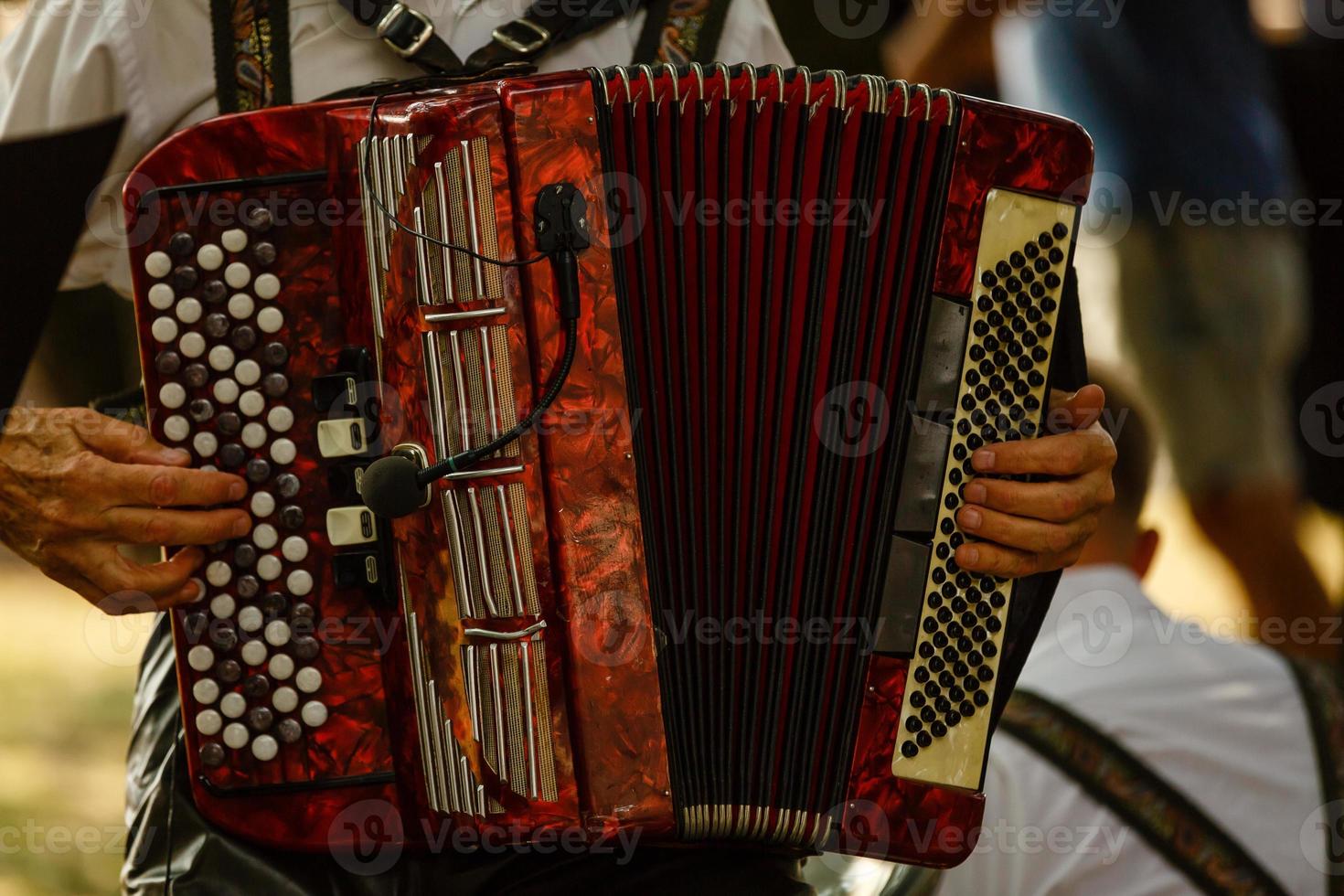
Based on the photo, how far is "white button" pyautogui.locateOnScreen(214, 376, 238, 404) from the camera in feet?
3.64

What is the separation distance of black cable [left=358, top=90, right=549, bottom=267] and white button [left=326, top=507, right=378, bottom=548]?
0.88 feet

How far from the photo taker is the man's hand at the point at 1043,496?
1.18 meters

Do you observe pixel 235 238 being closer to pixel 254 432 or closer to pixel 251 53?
pixel 254 432

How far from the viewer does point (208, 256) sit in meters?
1.09

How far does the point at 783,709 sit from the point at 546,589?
30cm

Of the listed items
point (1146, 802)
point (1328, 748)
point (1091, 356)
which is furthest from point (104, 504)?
point (1091, 356)

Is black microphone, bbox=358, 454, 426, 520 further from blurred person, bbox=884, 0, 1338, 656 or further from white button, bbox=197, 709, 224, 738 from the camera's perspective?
blurred person, bbox=884, 0, 1338, 656

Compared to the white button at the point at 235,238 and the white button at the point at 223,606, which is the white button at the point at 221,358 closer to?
the white button at the point at 235,238

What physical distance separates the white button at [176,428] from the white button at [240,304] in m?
0.12

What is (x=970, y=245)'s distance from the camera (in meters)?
1.15

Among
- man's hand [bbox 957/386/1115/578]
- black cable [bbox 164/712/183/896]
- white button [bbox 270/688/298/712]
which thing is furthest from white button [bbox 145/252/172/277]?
man's hand [bbox 957/386/1115/578]

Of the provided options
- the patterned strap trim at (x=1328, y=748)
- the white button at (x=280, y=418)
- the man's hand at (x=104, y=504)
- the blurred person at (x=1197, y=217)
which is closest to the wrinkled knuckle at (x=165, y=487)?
the man's hand at (x=104, y=504)

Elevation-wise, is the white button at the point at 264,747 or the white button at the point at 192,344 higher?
the white button at the point at 192,344

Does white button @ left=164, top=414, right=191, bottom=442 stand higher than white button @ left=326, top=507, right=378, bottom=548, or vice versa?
white button @ left=164, top=414, right=191, bottom=442
